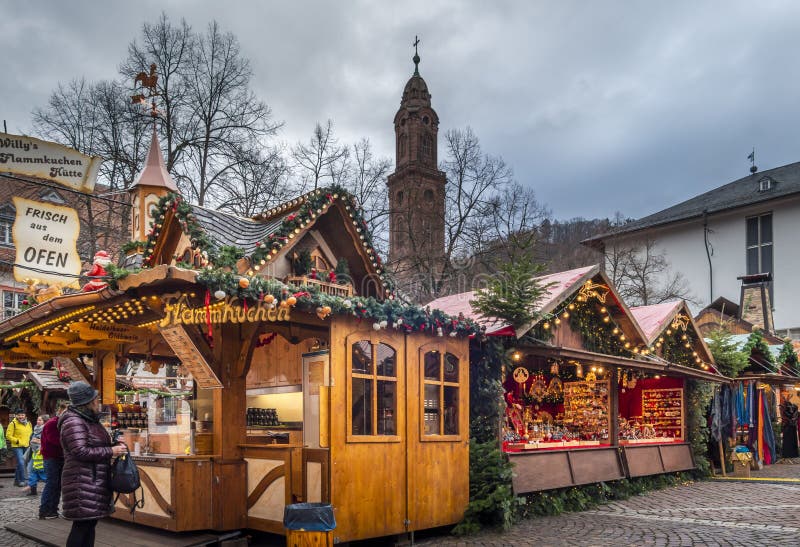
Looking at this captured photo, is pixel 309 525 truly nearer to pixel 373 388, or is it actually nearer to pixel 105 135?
pixel 373 388

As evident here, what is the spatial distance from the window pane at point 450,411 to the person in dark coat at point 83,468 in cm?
489

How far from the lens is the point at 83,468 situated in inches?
237

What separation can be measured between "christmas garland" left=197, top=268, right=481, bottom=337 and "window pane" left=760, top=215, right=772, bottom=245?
30773 mm

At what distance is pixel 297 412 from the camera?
11.7 m

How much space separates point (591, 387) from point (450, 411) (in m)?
5.70

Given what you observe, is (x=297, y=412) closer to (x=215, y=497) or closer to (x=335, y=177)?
(x=215, y=497)

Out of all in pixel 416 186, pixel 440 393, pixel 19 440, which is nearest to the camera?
pixel 440 393

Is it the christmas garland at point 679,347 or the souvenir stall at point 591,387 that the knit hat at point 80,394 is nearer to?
the souvenir stall at point 591,387

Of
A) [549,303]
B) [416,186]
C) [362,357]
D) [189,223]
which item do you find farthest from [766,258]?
[189,223]

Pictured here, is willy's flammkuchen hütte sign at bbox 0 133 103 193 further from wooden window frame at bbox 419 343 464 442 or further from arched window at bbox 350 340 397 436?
wooden window frame at bbox 419 343 464 442

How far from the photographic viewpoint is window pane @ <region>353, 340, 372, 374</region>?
8.80 meters

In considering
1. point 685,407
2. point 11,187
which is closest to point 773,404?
point 685,407

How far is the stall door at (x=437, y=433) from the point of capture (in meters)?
9.34

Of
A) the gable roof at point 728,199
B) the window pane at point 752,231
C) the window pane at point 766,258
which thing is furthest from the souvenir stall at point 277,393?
the window pane at point 752,231
